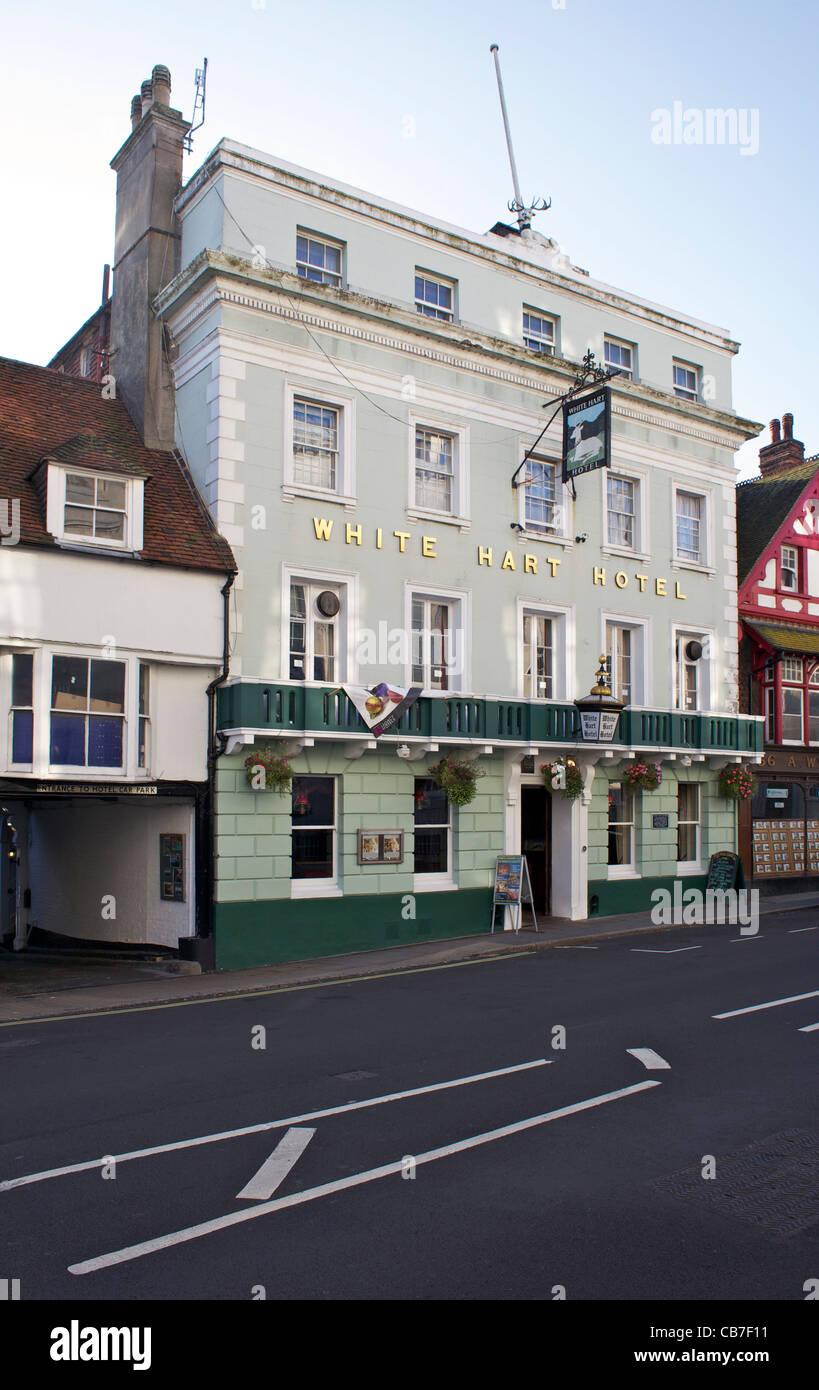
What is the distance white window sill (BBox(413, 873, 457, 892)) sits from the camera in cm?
2103

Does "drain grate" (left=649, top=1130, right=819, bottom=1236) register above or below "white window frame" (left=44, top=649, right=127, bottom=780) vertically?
below

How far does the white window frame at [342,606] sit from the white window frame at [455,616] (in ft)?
3.97

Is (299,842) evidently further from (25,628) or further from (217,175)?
(217,175)

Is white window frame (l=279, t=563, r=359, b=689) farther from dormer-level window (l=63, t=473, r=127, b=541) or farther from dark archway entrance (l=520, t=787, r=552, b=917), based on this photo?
dark archway entrance (l=520, t=787, r=552, b=917)

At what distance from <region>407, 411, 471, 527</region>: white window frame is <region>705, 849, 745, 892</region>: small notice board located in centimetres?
1033

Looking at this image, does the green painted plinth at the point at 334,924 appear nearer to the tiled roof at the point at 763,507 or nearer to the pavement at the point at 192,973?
the pavement at the point at 192,973

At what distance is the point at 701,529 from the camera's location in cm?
2683

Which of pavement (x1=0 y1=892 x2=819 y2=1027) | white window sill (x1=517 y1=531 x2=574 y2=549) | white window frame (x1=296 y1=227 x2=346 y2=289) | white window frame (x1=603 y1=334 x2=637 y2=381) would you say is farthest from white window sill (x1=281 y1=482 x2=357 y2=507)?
white window frame (x1=603 y1=334 x2=637 y2=381)

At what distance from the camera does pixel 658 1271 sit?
5648 mm

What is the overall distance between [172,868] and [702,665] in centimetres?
1403

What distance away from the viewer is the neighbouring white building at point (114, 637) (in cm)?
1645

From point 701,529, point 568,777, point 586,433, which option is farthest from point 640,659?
point 586,433

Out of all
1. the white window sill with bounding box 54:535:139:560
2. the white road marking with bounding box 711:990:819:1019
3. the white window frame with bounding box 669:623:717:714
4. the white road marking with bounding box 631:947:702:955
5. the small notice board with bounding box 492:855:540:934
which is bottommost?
the white road marking with bounding box 631:947:702:955

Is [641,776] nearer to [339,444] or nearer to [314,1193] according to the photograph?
[339,444]
